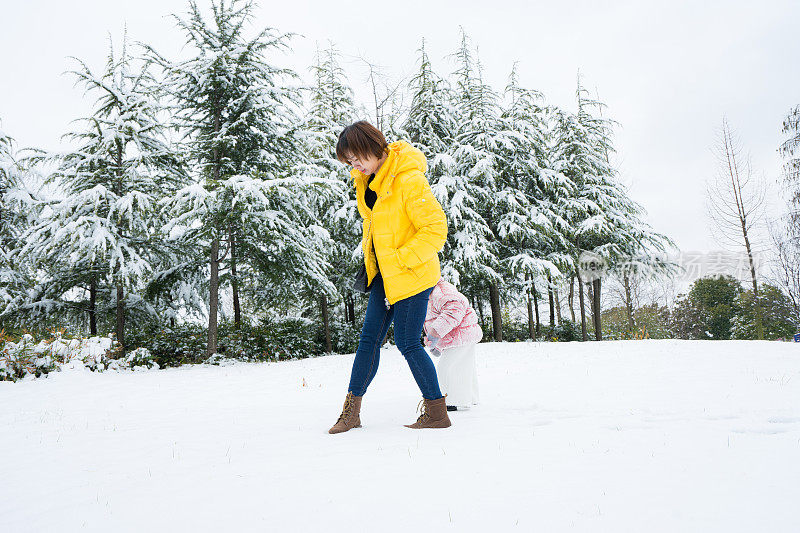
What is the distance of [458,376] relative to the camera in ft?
11.9

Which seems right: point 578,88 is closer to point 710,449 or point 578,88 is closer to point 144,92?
point 144,92

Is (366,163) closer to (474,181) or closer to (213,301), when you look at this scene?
(213,301)

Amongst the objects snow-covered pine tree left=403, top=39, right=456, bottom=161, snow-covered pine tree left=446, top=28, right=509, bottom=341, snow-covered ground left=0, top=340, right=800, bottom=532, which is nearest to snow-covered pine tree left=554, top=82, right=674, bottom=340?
snow-covered pine tree left=446, top=28, right=509, bottom=341

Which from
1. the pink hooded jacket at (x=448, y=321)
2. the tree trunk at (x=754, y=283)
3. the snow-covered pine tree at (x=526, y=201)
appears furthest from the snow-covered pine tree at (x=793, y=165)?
the pink hooded jacket at (x=448, y=321)

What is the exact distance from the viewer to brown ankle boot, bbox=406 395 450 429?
115 inches

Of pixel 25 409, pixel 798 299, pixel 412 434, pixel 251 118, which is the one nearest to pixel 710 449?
pixel 412 434

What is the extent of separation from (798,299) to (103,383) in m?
23.0

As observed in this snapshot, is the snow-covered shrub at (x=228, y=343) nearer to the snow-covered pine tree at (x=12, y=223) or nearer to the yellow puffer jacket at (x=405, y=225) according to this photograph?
the snow-covered pine tree at (x=12, y=223)

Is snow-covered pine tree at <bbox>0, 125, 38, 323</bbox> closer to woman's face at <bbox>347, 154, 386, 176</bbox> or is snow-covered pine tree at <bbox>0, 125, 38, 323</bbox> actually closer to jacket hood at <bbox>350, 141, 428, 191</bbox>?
woman's face at <bbox>347, 154, 386, 176</bbox>

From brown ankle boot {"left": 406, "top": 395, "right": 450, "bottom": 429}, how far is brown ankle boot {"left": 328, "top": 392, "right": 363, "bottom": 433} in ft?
1.29

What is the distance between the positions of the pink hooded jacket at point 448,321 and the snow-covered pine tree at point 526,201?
9.50 meters

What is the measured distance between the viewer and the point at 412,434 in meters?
2.79

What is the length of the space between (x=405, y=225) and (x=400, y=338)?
2.44 ft

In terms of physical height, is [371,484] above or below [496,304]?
below
